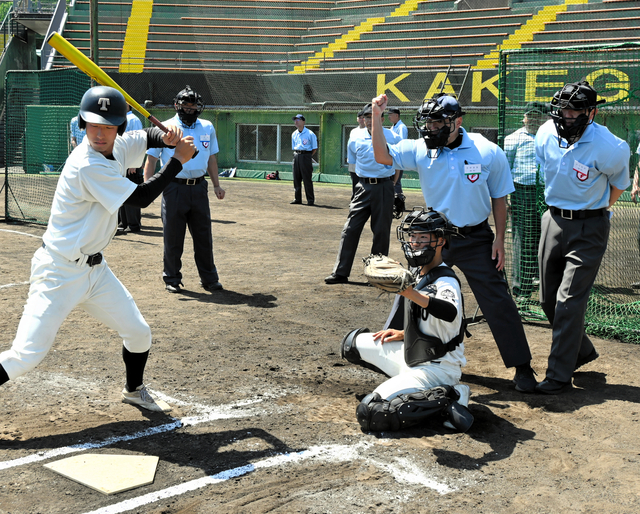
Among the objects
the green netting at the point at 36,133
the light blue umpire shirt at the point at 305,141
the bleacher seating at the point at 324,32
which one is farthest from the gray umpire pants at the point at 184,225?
the bleacher seating at the point at 324,32

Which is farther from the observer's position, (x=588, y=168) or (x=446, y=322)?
(x=588, y=168)

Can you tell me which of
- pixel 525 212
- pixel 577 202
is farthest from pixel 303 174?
pixel 577 202

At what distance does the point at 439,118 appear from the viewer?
17.7 feet

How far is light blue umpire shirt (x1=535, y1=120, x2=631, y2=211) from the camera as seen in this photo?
5.36 meters

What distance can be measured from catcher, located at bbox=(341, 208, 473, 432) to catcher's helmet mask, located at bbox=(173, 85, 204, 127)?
422cm

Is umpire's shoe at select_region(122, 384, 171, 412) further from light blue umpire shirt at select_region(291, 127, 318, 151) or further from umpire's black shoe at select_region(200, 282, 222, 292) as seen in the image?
light blue umpire shirt at select_region(291, 127, 318, 151)

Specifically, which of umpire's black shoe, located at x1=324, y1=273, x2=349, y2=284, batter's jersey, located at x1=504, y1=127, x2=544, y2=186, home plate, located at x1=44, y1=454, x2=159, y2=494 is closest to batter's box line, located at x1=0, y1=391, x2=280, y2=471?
home plate, located at x1=44, y1=454, x2=159, y2=494

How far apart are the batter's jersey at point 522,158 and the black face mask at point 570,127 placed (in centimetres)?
256

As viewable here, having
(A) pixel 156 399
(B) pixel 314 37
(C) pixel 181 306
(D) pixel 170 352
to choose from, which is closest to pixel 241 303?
(C) pixel 181 306

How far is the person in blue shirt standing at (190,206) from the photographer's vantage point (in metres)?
8.44

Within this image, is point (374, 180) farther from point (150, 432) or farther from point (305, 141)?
point (305, 141)

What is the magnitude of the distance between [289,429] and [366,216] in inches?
197

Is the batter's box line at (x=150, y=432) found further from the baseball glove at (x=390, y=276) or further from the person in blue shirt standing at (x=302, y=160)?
the person in blue shirt standing at (x=302, y=160)

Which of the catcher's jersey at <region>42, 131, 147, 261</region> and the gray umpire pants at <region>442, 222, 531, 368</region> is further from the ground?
the catcher's jersey at <region>42, 131, 147, 261</region>
